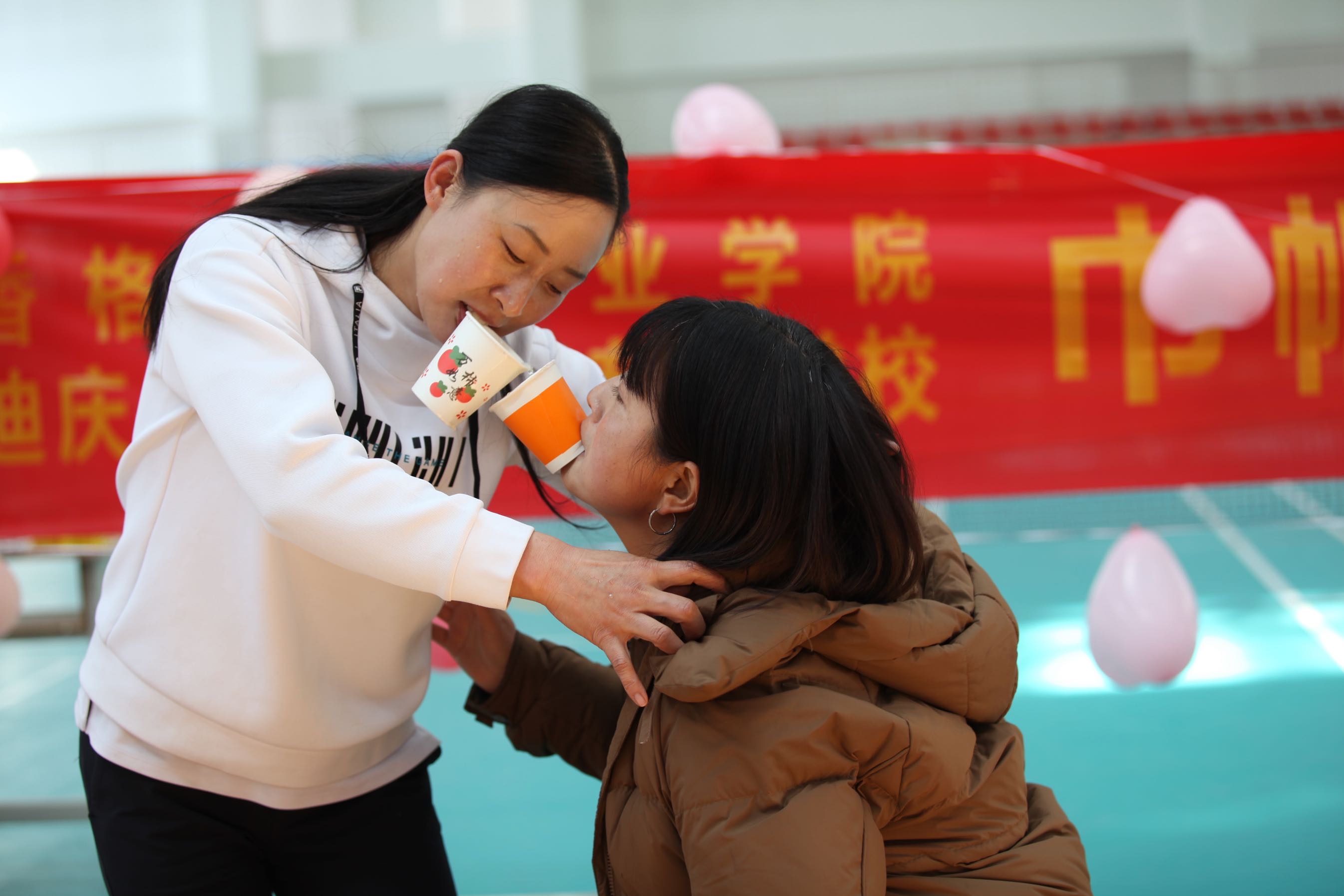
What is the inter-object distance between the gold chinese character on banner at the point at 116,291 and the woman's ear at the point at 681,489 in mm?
2351

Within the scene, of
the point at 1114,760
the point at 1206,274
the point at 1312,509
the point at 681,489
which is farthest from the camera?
the point at 1312,509

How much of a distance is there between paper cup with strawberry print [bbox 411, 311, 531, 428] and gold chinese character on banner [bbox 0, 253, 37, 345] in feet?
7.50

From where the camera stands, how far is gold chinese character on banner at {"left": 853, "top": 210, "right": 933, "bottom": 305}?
3.10 meters

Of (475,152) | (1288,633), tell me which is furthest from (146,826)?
(1288,633)

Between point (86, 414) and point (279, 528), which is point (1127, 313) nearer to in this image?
point (279, 528)

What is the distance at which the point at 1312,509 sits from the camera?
7.05 m

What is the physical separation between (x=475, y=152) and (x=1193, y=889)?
7.83 ft

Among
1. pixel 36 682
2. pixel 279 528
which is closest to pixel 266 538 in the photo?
pixel 279 528

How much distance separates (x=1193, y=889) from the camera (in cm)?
254

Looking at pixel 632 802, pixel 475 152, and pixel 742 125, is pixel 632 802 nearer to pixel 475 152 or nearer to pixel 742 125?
pixel 475 152

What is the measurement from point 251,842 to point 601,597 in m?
0.71

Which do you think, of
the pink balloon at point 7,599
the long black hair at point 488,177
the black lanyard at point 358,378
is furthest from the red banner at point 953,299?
the black lanyard at point 358,378

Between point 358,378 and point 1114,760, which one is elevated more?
point 358,378

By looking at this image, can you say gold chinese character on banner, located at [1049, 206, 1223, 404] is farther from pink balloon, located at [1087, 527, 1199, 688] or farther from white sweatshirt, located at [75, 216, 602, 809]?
white sweatshirt, located at [75, 216, 602, 809]
